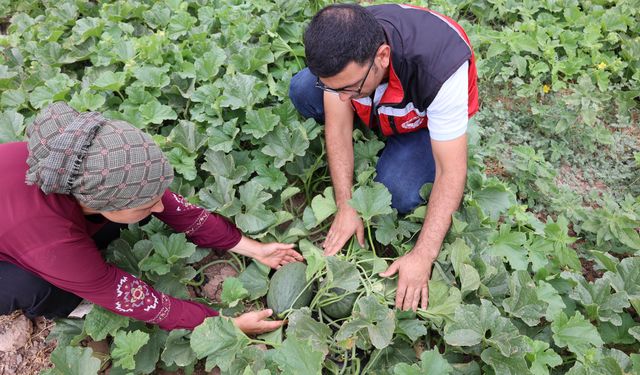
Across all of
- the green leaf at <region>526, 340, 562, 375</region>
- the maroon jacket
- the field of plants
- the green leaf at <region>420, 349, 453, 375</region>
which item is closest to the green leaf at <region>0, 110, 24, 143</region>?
the field of plants

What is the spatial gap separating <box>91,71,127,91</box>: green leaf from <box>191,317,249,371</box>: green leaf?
1.73 metres

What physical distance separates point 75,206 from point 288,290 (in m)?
1.09

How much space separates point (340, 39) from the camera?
194 centimetres

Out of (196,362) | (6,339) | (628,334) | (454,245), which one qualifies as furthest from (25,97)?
(628,334)

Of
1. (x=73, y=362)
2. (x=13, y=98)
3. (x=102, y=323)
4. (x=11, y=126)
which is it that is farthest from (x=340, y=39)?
(x=13, y=98)

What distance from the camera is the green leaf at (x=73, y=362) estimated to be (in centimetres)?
202

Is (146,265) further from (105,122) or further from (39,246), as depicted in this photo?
(105,122)

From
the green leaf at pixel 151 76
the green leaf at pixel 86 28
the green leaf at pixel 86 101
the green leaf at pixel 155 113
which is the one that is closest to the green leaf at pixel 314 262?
the green leaf at pixel 155 113

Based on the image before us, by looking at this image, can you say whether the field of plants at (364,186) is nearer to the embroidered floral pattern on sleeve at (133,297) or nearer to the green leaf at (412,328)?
the green leaf at (412,328)

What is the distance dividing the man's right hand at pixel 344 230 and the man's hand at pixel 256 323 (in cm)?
46

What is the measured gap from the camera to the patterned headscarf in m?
1.61

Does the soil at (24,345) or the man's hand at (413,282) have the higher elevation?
the man's hand at (413,282)

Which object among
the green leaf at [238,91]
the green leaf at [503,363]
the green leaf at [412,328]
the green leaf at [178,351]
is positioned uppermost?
the green leaf at [238,91]

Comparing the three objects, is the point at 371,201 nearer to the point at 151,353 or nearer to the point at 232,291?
the point at 232,291
